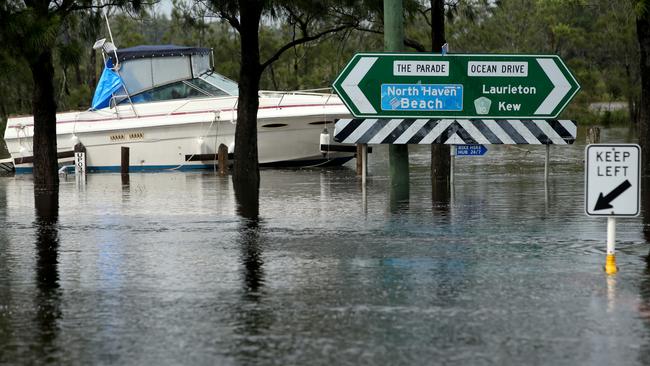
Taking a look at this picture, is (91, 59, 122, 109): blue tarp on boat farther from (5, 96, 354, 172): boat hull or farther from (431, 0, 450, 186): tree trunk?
(431, 0, 450, 186): tree trunk

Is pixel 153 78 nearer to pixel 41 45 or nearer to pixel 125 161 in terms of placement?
pixel 125 161

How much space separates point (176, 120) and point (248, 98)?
34.7ft

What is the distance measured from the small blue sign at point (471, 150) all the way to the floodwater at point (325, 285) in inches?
79.3

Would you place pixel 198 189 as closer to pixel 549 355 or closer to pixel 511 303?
pixel 511 303

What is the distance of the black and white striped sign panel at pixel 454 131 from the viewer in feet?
59.6

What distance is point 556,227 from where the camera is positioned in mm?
14609

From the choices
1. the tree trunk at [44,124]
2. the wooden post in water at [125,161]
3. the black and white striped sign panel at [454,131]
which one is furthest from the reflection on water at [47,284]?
the wooden post in water at [125,161]

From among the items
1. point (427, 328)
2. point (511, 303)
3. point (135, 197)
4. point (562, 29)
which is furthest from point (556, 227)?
point (562, 29)

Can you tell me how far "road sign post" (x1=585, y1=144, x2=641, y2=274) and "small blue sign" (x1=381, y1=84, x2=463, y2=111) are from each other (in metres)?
7.56

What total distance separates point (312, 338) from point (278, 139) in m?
27.1

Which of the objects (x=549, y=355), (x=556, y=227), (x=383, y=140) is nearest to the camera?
(x=549, y=355)

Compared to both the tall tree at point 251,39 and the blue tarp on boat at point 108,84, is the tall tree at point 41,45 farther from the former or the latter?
the blue tarp on boat at point 108,84

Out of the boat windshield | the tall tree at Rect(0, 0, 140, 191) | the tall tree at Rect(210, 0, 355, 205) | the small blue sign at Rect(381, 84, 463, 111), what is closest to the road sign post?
the small blue sign at Rect(381, 84, 463, 111)

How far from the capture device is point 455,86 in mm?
18438
